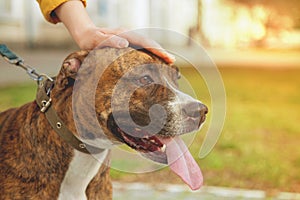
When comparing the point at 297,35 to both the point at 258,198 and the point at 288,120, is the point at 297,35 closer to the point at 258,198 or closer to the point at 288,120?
the point at 288,120

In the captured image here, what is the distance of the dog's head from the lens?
123 inches

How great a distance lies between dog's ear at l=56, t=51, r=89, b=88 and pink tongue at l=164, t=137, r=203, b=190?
0.56 metres

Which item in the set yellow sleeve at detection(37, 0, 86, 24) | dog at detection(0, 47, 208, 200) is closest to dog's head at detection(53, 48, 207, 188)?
dog at detection(0, 47, 208, 200)

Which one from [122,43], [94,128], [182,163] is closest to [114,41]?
[122,43]

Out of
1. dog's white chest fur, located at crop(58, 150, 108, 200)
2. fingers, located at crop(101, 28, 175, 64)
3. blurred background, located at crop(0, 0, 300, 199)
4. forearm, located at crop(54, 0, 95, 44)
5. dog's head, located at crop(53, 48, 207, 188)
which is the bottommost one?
blurred background, located at crop(0, 0, 300, 199)

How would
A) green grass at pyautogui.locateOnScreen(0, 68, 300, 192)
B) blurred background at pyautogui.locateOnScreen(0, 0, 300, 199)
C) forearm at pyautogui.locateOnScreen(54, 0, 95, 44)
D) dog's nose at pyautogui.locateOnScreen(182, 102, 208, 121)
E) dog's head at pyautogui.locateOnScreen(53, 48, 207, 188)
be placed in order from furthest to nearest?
blurred background at pyautogui.locateOnScreen(0, 0, 300, 199), green grass at pyautogui.locateOnScreen(0, 68, 300, 192), forearm at pyautogui.locateOnScreen(54, 0, 95, 44), dog's head at pyautogui.locateOnScreen(53, 48, 207, 188), dog's nose at pyautogui.locateOnScreen(182, 102, 208, 121)

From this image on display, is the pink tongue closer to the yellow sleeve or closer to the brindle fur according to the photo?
the brindle fur

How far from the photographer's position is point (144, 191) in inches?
224

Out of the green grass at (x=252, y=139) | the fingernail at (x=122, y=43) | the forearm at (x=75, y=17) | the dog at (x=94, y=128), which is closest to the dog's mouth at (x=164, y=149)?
the dog at (x=94, y=128)

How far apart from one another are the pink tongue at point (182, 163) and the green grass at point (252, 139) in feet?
8.73

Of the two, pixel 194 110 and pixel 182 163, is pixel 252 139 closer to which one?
pixel 182 163

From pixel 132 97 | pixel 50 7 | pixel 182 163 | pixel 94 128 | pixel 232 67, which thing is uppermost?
pixel 50 7

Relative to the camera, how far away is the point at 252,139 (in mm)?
8383

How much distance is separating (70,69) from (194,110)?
646mm
